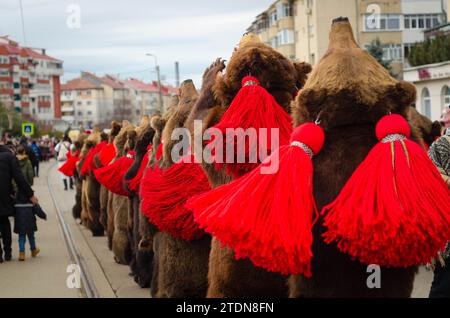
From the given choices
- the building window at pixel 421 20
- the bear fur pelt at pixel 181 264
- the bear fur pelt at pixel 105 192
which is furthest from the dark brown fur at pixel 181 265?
the building window at pixel 421 20

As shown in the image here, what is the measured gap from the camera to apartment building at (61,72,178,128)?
130 meters

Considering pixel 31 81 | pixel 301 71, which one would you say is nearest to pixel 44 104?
pixel 31 81

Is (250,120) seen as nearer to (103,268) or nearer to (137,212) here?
(137,212)

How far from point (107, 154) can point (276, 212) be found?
9496 millimetres

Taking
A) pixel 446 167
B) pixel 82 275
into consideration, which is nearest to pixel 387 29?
pixel 82 275

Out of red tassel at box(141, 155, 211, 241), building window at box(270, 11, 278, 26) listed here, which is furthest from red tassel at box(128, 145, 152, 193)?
building window at box(270, 11, 278, 26)

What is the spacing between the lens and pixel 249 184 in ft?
11.0

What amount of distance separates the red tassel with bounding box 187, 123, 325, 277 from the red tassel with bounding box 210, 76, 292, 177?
66 cm

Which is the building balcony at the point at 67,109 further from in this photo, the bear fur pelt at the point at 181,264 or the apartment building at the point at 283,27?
the bear fur pelt at the point at 181,264

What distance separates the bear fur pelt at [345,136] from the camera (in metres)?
3.35

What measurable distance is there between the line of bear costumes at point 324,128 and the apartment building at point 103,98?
119373 millimetres
